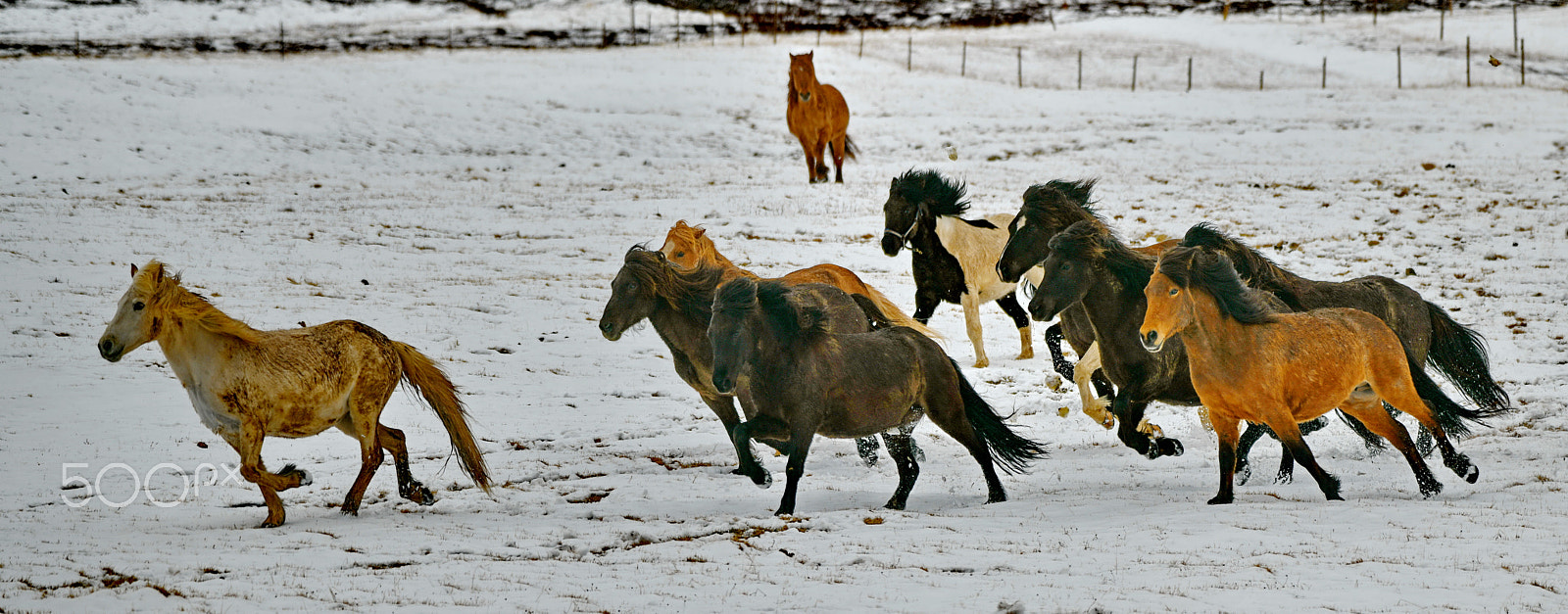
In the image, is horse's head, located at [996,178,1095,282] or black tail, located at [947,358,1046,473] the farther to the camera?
horse's head, located at [996,178,1095,282]

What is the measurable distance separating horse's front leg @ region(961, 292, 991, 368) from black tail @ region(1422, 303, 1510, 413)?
4294 mm

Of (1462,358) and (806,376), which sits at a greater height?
(806,376)

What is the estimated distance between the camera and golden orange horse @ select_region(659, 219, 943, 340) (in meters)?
9.64

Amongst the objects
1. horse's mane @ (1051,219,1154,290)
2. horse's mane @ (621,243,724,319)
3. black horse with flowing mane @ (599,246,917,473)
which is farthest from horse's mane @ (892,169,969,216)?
horse's mane @ (621,243,724,319)

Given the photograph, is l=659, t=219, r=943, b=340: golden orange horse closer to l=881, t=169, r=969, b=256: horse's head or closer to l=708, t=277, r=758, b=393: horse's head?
l=708, t=277, r=758, b=393: horse's head

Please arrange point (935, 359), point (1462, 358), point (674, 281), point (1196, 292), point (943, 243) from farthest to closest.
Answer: point (943, 243) → point (1462, 358) → point (674, 281) → point (935, 359) → point (1196, 292)

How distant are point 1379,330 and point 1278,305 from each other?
79cm

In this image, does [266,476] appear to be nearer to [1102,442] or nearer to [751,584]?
[751,584]

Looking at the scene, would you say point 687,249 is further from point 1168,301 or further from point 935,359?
point 1168,301

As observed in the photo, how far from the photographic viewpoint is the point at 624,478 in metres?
8.77

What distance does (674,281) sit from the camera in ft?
27.5

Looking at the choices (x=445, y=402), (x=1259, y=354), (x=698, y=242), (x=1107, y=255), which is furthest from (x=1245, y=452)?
(x=445, y=402)

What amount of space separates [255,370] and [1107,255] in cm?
532

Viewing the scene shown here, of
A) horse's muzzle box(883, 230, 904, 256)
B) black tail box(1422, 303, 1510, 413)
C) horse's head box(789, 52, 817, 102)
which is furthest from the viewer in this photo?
horse's head box(789, 52, 817, 102)
